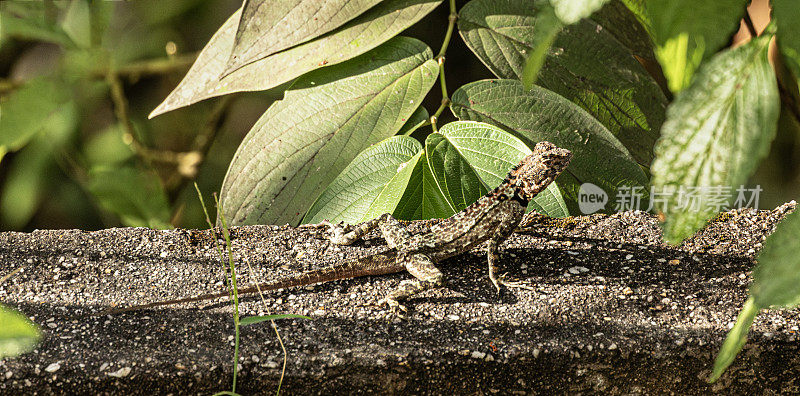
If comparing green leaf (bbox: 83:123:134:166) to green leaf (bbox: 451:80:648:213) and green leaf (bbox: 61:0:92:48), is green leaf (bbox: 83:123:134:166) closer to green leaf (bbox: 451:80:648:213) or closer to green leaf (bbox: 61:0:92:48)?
green leaf (bbox: 61:0:92:48)

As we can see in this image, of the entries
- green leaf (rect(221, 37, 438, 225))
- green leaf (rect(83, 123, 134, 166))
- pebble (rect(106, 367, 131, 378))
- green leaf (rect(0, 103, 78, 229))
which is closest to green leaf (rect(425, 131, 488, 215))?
green leaf (rect(221, 37, 438, 225))

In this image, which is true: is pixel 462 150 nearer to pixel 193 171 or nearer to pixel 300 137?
pixel 300 137

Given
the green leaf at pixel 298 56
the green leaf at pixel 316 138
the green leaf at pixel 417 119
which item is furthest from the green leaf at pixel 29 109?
the green leaf at pixel 417 119

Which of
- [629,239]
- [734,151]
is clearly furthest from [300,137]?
[734,151]

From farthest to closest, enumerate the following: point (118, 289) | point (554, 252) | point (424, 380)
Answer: point (554, 252) → point (118, 289) → point (424, 380)

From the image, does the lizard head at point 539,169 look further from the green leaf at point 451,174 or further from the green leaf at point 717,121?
the green leaf at point 717,121

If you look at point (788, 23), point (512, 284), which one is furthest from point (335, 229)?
point (788, 23)

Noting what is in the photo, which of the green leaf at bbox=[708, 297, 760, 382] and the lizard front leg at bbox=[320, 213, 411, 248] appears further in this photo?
the lizard front leg at bbox=[320, 213, 411, 248]
